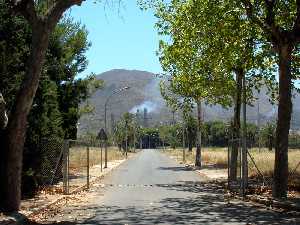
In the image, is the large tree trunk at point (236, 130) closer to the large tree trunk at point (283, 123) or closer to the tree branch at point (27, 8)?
the large tree trunk at point (283, 123)

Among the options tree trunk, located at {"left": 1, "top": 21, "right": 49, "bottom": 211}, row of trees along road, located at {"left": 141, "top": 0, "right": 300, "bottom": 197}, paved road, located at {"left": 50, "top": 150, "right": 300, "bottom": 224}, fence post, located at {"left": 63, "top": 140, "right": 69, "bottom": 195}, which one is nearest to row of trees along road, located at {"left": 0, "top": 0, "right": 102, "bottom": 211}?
tree trunk, located at {"left": 1, "top": 21, "right": 49, "bottom": 211}

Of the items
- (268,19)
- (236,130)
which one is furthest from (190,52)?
(268,19)

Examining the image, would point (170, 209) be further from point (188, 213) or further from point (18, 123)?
point (18, 123)

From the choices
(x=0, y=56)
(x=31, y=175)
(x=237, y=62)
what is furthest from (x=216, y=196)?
(x=0, y=56)

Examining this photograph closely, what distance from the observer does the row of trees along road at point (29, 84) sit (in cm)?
1528

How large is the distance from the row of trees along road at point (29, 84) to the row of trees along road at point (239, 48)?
5.92m

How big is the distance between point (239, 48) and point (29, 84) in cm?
1010

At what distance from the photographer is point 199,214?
16.2 metres

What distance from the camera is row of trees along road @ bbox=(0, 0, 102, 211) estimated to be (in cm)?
1528

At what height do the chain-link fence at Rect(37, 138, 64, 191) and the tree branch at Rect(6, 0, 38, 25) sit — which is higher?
the tree branch at Rect(6, 0, 38, 25)

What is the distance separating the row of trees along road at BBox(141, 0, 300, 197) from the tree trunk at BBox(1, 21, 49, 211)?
8.02 meters

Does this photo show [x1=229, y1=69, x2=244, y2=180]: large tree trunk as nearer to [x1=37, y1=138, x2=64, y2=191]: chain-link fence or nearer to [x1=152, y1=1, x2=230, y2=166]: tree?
[x1=152, y1=1, x2=230, y2=166]: tree

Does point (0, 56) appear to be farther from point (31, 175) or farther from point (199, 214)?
point (199, 214)

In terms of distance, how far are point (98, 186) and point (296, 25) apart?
12.5 m
